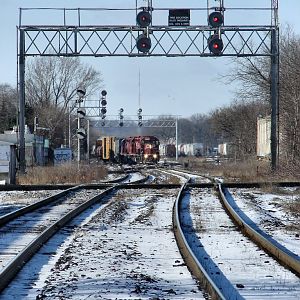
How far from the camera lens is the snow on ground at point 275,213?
39.6ft

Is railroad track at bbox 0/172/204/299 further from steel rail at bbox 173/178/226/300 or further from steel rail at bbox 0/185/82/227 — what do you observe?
steel rail at bbox 0/185/82/227

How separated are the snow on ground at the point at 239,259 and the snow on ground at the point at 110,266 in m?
0.53

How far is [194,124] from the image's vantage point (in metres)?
194

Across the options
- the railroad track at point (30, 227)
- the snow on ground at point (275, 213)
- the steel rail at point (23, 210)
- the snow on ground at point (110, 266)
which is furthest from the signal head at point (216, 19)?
the snow on ground at point (110, 266)

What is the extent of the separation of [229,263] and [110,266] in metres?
1.74

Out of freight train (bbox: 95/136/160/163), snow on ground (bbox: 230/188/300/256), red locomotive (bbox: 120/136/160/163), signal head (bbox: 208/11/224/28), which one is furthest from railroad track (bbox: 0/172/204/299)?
freight train (bbox: 95/136/160/163)

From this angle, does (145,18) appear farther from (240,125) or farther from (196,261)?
(240,125)

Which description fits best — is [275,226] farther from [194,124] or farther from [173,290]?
[194,124]

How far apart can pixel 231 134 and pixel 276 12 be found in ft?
162

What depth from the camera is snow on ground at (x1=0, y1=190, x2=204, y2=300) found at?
7.30 m

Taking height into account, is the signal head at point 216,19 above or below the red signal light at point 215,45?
above

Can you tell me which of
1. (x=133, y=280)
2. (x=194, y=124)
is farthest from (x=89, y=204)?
(x=194, y=124)

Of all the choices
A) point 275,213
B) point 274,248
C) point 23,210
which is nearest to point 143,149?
point 275,213

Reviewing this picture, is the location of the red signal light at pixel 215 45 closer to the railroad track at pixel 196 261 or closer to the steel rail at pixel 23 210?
the steel rail at pixel 23 210
